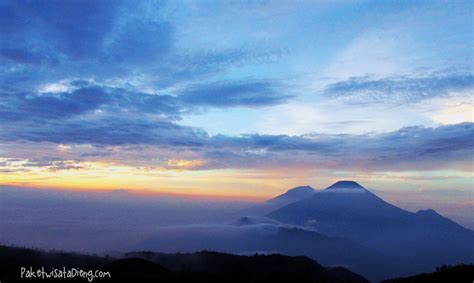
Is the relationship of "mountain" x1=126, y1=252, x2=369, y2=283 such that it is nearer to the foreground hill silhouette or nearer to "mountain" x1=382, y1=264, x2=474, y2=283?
the foreground hill silhouette

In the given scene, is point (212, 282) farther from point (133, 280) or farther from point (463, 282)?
point (463, 282)

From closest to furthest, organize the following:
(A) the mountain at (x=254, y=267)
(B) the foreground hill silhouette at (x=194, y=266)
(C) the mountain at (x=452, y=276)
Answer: (C) the mountain at (x=452, y=276) → (B) the foreground hill silhouette at (x=194, y=266) → (A) the mountain at (x=254, y=267)

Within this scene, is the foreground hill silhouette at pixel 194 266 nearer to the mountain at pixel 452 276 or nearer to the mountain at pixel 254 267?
the mountain at pixel 254 267

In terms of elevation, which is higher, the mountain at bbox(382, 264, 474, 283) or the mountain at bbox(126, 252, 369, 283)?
the mountain at bbox(382, 264, 474, 283)

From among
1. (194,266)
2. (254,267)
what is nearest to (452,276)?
(254,267)

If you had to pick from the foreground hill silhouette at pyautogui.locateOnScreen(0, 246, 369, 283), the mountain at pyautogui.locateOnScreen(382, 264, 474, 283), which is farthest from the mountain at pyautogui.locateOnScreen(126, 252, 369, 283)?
the mountain at pyautogui.locateOnScreen(382, 264, 474, 283)

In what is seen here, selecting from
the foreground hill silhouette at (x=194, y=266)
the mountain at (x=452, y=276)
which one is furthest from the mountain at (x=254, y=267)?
the mountain at (x=452, y=276)

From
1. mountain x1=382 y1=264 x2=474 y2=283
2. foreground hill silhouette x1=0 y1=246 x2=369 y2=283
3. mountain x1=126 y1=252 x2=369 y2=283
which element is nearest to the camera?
mountain x1=382 y1=264 x2=474 y2=283

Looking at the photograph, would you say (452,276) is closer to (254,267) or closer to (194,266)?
(254,267)

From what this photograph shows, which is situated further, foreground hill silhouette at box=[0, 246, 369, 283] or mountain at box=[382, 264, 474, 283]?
foreground hill silhouette at box=[0, 246, 369, 283]

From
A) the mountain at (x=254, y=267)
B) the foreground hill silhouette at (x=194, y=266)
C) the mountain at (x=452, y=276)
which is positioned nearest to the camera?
the mountain at (x=452, y=276)

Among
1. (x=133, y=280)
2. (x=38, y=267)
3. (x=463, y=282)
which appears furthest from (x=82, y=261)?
(x=463, y=282)
